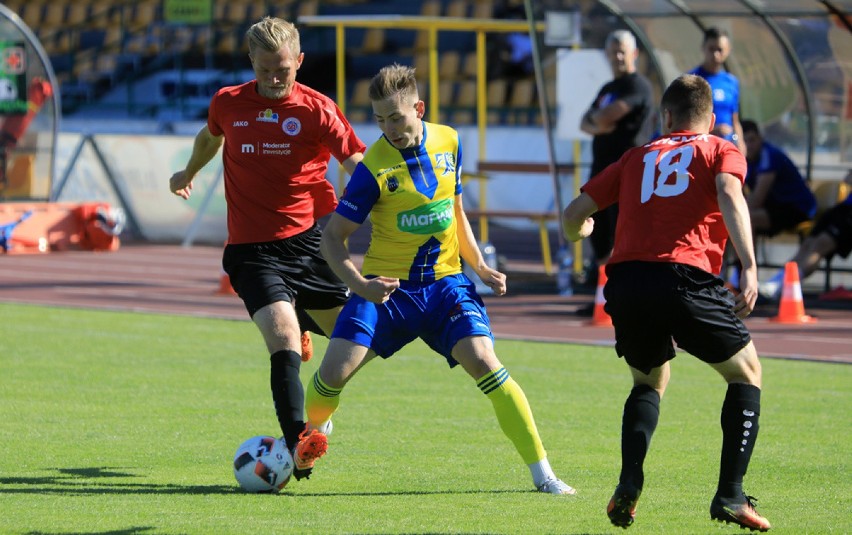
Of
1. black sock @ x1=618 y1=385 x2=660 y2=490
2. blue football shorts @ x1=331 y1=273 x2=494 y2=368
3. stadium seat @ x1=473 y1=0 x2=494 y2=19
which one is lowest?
stadium seat @ x1=473 y1=0 x2=494 y2=19

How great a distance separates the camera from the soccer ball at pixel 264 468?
632cm

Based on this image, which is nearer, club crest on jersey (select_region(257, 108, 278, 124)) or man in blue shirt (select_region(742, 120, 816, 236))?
club crest on jersey (select_region(257, 108, 278, 124))

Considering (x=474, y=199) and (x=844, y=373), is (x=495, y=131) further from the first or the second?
(x=844, y=373)

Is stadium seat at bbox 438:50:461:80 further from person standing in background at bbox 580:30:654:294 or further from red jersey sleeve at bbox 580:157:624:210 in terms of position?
red jersey sleeve at bbox 580:157:624:210

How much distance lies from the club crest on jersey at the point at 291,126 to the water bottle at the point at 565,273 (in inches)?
332

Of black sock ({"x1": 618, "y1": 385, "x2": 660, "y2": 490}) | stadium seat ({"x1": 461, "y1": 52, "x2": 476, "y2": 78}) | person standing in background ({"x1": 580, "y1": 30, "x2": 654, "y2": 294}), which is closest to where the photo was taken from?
black sock ({"x1": 618, "y1": 385, "x2": 660, "y2": 490})

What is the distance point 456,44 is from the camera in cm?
2970

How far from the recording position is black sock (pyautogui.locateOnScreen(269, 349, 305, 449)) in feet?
21.3

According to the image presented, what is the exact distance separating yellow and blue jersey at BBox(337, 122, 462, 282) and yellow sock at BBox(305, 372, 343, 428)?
537mm

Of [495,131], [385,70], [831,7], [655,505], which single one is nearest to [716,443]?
[655,505]

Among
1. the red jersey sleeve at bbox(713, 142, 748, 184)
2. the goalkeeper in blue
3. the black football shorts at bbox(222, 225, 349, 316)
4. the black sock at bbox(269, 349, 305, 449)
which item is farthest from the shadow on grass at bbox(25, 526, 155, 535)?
the red jersey sleeve at bbox(713, 142, 748, 184)

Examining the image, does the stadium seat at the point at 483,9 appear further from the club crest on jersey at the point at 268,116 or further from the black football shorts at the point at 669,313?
the black football shorts at the point at 669,313

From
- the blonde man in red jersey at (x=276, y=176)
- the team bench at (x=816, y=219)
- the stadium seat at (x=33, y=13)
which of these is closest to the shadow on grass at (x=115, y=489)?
the blonde man in red jersey at (x=276, y=176)

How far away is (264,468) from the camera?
6316 millimetres
